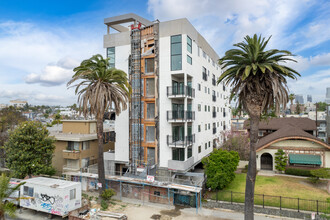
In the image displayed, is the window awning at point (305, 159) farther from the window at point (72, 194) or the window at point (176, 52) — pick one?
the window at point (72, 194)

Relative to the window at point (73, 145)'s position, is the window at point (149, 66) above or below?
above

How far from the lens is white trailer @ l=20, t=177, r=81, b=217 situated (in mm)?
19734

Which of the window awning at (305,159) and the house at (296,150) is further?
the house at (296,150)

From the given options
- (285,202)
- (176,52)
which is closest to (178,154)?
(285,202)

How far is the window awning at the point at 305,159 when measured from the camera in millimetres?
31406

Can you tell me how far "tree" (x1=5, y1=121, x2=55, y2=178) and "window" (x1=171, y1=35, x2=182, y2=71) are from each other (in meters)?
19.1

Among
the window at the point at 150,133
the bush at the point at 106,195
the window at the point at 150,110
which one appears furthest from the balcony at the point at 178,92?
the bush at the point at 106,195

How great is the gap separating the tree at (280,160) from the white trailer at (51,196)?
2802 centimetres

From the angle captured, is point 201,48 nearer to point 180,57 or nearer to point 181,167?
point 180,57

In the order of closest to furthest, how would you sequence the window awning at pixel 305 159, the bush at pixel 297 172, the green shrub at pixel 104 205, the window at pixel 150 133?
the green shrub at pixel 104 205
the window at pixel 150 133
the window awning at pixel 305 159
the bush at pixel 297 172

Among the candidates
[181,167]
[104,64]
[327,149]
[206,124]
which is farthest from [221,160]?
[327,149]

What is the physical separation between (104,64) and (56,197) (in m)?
14.0

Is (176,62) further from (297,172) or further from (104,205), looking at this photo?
(297,172)

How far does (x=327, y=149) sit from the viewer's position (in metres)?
31.9
